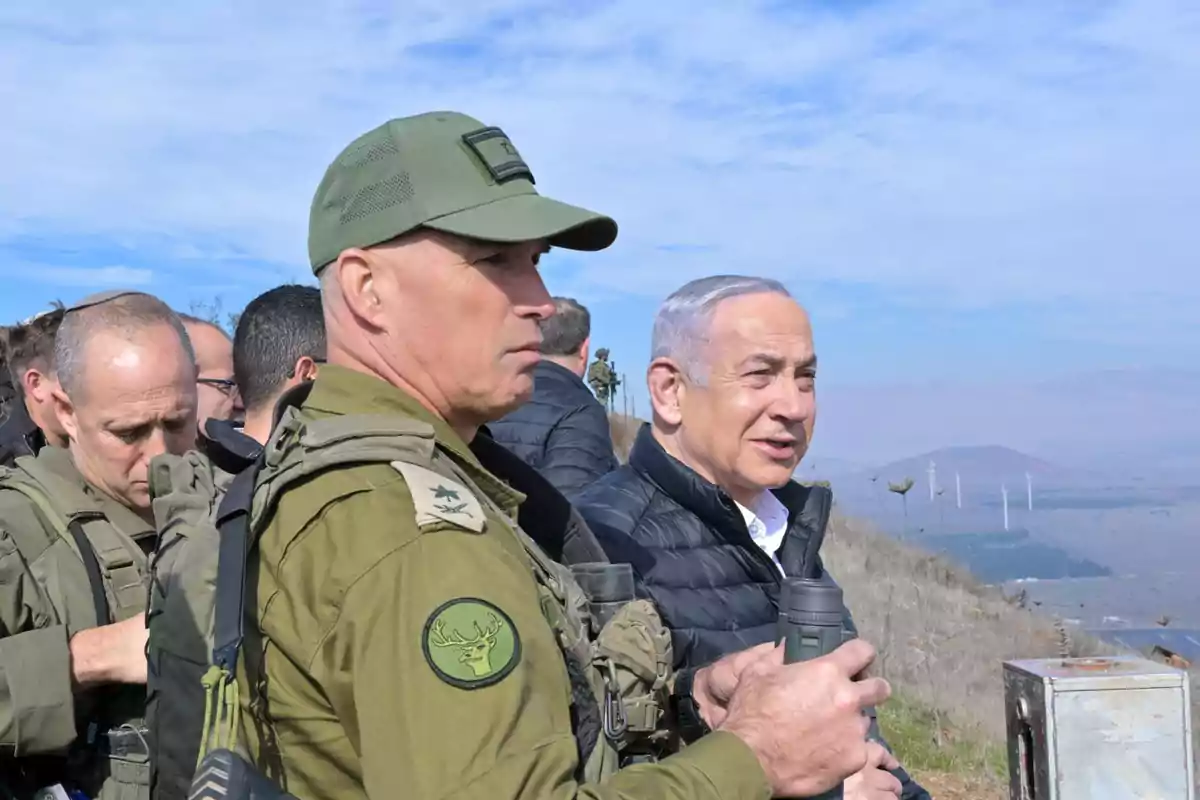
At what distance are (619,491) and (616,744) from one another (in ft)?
4.39

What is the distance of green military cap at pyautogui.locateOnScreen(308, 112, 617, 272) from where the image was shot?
1882 mm

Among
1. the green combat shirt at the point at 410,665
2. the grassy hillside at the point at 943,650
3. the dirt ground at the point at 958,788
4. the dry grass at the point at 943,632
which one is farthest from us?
the dry grass at the point at 943,632

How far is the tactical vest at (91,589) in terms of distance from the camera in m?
2.81

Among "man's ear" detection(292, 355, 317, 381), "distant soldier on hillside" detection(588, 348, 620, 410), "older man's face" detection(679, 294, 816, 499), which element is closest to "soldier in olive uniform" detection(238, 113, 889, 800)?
"older man's face" detection(679, 294, 816, 499)

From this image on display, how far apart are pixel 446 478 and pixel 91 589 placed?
165 centimetres

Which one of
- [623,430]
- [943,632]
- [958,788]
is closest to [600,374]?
[623,430]

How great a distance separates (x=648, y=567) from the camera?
9.74 ft

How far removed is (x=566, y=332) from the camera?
5246 millimetres

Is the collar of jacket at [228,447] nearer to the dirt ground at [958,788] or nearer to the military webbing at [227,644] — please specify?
the military webbing at [227,644]

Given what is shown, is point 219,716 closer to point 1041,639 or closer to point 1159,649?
point 1159,649

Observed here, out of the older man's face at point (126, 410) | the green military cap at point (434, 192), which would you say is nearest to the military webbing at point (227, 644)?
the green military cap at point (434, 192)

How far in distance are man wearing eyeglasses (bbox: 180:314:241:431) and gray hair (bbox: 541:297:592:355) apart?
4.91 ft

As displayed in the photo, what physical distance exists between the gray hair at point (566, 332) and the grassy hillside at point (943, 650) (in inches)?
94.7

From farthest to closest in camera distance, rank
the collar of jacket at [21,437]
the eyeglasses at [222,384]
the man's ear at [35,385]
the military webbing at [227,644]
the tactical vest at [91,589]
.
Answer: the eyeglasses at [222,384], the collar of jacket at [21,437], the man's ear at [35,385], the tactical vest at [91,589], the military webbing at [227,644]
